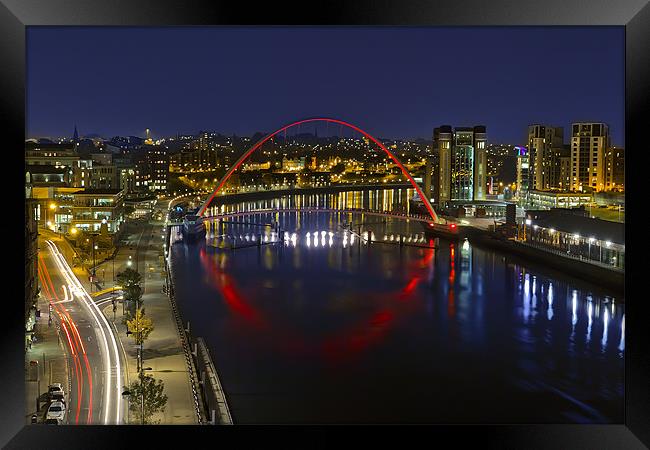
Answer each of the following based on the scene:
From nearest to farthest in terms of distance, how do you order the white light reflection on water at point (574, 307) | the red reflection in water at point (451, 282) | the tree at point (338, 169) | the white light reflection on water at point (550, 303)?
the white light reflection on water at point (574, 307), the white light reflection on water at point (550, 303), the red reflection in water at point (451, 282), the tree at point (338, 169)

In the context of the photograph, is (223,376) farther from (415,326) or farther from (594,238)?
(594,238)

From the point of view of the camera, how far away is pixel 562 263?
918 cm

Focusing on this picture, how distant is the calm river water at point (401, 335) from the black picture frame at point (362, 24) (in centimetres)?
197

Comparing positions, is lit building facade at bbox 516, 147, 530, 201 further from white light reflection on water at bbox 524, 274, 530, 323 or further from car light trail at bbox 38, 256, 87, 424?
car light trail at bbox 38, 256, 87, 424

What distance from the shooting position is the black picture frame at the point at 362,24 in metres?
1.16

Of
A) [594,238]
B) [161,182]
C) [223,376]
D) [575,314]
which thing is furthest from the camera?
[161,182]

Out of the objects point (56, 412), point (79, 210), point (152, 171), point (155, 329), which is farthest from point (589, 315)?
point (152, 171)

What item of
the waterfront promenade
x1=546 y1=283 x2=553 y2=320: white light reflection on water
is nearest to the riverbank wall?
the waterfront promenade

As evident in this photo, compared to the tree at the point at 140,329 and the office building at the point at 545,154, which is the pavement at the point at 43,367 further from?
the office building at the point at 545,154

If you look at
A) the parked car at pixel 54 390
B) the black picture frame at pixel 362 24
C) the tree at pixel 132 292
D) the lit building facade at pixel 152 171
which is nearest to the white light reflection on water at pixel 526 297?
the tree at pixel 132 292
